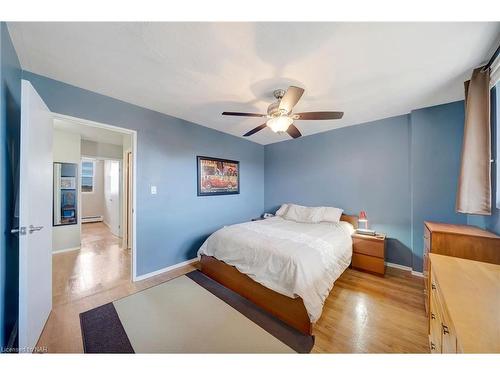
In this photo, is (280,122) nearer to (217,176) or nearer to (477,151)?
(477,151)

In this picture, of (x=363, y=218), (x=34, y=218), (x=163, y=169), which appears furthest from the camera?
(x=363, y=218)

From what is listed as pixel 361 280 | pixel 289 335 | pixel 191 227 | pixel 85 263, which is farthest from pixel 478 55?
pixel 85 263

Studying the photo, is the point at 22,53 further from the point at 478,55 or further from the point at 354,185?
the point at 354,185

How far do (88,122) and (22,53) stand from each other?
709mm

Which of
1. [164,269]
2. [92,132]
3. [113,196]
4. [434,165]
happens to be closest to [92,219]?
[113,196]

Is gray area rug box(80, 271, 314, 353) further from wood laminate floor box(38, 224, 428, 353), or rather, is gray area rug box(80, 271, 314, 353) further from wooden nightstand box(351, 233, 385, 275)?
wooden nightstand box(351, 233, 385, 275)

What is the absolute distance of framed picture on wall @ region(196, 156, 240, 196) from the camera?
333 cm

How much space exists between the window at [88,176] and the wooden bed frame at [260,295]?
632 centimetres

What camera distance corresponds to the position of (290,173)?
418 cm

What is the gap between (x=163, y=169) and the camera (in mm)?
2811

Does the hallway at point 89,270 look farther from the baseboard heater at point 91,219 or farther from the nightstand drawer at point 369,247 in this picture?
the nightstand drawer at point 369,247

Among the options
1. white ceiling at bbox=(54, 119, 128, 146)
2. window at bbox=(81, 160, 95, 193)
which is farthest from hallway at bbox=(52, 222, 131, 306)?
window at bbox=(81, 160, 95, 193)

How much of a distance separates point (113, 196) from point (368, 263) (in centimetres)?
634

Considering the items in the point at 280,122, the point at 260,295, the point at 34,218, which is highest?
the point at 280,122
